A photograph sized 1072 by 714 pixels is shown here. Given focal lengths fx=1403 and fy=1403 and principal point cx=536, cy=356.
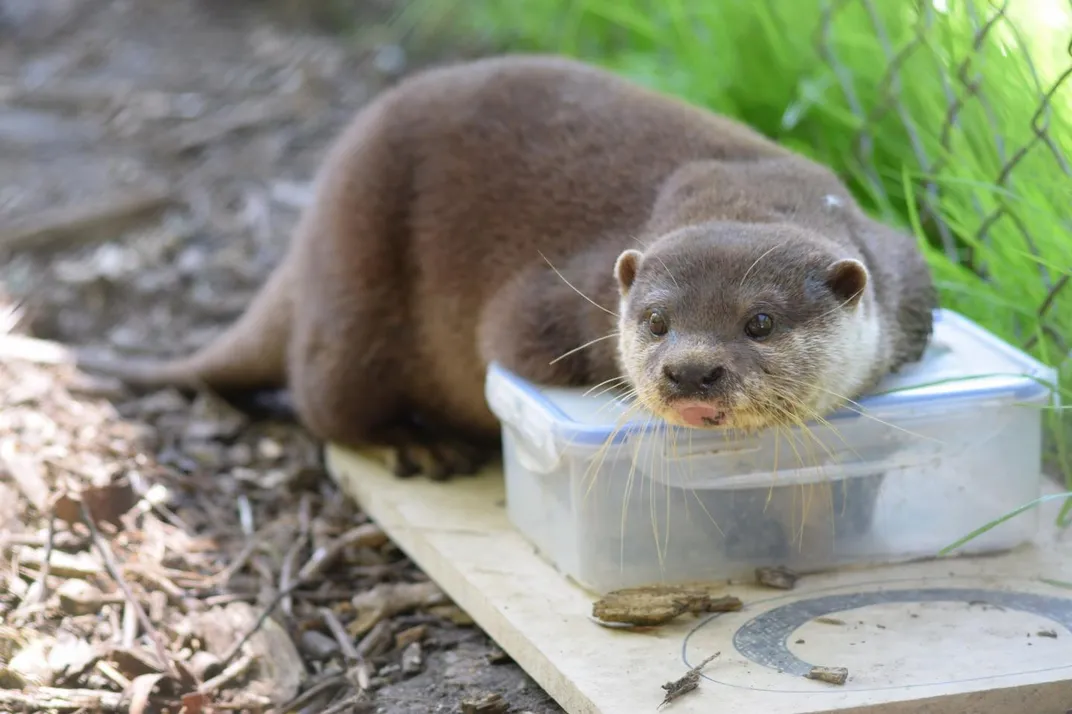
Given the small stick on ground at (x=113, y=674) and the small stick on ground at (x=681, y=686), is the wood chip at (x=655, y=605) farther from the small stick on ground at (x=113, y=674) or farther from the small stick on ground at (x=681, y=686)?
the small stick on ground at (x=113, y=674)

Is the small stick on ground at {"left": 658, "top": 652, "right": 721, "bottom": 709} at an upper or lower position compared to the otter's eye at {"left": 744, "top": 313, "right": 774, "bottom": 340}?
lower

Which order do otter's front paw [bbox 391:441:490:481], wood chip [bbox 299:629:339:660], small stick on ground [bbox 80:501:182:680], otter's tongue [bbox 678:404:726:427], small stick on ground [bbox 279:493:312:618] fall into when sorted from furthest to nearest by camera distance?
otter's front paw [bbox 391:441:490:481] < small stick on ground [bbox 279:493:312:618] < wood chip [bbox 299:629:339:660] < small stick on ground [bbox 80:501:182:680] < otter's tongue [bbox 678:404:726:427]

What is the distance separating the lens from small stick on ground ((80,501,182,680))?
99.0 inches

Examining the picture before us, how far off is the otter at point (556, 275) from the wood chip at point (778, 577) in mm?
348

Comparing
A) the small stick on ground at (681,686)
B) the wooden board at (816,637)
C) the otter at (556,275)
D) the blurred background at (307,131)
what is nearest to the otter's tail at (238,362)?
the otter at (556,275)

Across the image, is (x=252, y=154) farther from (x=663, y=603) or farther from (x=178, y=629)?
(x=663, y=603)

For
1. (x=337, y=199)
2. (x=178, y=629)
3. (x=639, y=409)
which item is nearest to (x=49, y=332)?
(x=337, y=199)

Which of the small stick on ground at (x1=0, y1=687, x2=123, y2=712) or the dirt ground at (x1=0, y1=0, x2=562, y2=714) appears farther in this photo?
the dirt ground at (x1=0, y1=0, x2=562, y2=714)

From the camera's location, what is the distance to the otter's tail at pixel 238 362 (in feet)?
12.2

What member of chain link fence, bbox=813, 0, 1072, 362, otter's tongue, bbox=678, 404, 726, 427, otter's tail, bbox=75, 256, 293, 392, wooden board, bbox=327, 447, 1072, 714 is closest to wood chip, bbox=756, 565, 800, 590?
wooden board, bbox=327, 447, 1072, 714

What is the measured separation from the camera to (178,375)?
12.7 ft

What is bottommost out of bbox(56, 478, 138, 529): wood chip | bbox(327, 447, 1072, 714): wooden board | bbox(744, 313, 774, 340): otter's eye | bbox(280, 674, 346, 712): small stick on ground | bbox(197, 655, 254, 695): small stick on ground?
bbox(280, 674, 346, 712): small stick on ground

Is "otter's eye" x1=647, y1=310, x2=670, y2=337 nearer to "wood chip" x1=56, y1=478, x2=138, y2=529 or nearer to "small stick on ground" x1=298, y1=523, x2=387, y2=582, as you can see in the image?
"small stick on ground" x1=298, y1=523, x2=387, y2=582

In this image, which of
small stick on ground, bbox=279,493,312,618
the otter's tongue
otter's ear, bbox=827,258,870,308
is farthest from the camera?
small stick on ground, bbox=279,493,312,618
